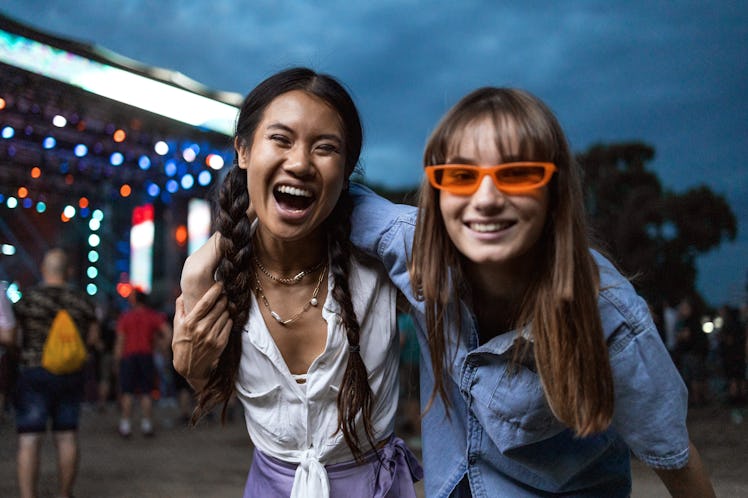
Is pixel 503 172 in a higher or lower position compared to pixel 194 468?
higher

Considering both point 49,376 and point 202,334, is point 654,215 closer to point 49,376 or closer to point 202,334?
point 49,376

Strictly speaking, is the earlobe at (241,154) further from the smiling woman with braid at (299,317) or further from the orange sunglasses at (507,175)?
the orange sunglasses at (507,175)

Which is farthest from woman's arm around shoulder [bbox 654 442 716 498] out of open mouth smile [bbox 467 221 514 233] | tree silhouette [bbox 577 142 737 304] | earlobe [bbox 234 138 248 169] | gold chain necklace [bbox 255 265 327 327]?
tree silhouette [bbox 577 142 737 304]

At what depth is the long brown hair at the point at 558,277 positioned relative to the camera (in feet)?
4.46

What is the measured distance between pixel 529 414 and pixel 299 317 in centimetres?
69

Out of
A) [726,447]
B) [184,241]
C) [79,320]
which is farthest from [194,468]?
[184,241]

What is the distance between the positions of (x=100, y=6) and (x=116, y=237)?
30.7m

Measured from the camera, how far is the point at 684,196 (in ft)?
71.0

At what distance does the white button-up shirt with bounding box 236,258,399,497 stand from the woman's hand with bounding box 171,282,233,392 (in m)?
0.08

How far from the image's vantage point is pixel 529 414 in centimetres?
148

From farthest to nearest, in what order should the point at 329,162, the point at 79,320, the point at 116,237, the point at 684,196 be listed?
the point at 684,196 → the point at 116,237 → the point at 79,320 → the point at 329,162

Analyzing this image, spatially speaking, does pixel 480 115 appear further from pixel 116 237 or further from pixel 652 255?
pixel 652 255

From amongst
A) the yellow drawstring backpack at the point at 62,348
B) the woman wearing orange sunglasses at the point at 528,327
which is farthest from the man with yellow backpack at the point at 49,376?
the woman wearing orange sunglasses at the point at 528,327

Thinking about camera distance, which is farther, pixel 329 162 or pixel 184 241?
pixel 184 241
